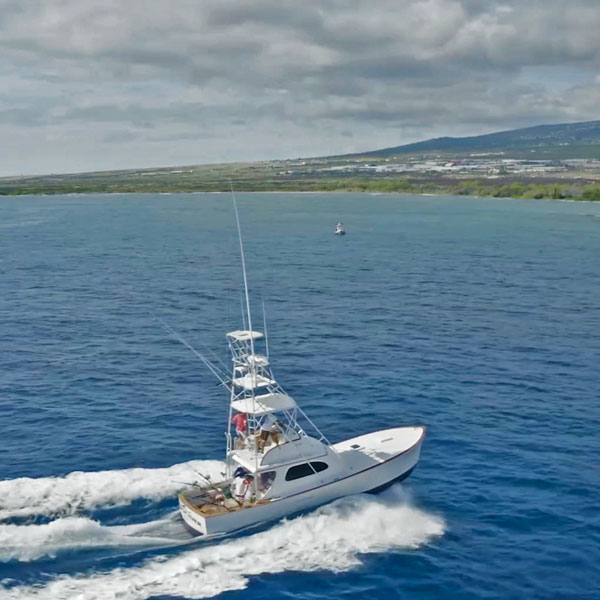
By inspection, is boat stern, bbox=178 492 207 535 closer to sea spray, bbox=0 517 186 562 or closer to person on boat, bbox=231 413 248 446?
sea spray, bbox=0 517 186 562

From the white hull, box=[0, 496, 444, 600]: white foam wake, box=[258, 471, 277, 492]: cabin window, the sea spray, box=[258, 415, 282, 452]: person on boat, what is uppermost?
box=[258, 415, 282, 452]: person on boat

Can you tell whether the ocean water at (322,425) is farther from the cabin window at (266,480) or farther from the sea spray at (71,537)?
the cabin window at (266,480)

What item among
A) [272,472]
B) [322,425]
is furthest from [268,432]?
[322,425]

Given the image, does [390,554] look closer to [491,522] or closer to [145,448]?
[491,522]

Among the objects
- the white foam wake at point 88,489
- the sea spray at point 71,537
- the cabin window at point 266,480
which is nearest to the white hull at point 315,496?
the cabin window at point 266,480

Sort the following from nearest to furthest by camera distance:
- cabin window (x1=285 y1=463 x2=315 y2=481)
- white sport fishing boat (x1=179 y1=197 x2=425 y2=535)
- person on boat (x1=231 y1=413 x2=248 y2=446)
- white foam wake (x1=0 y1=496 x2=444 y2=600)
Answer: white foam wake (x1=0 y1=496 x2=444 y2=600), white sport fishing boat (x1=179 y1=197 x2=425 y2=535), cabin window (x1=285 y1=463 x2=315 y2=481), person on boat (x1=231 y1=413 x2=248 y2=446)

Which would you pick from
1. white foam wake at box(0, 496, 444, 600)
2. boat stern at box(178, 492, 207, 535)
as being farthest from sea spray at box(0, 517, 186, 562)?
white foam wake at box(0, 496, 444, 600)
